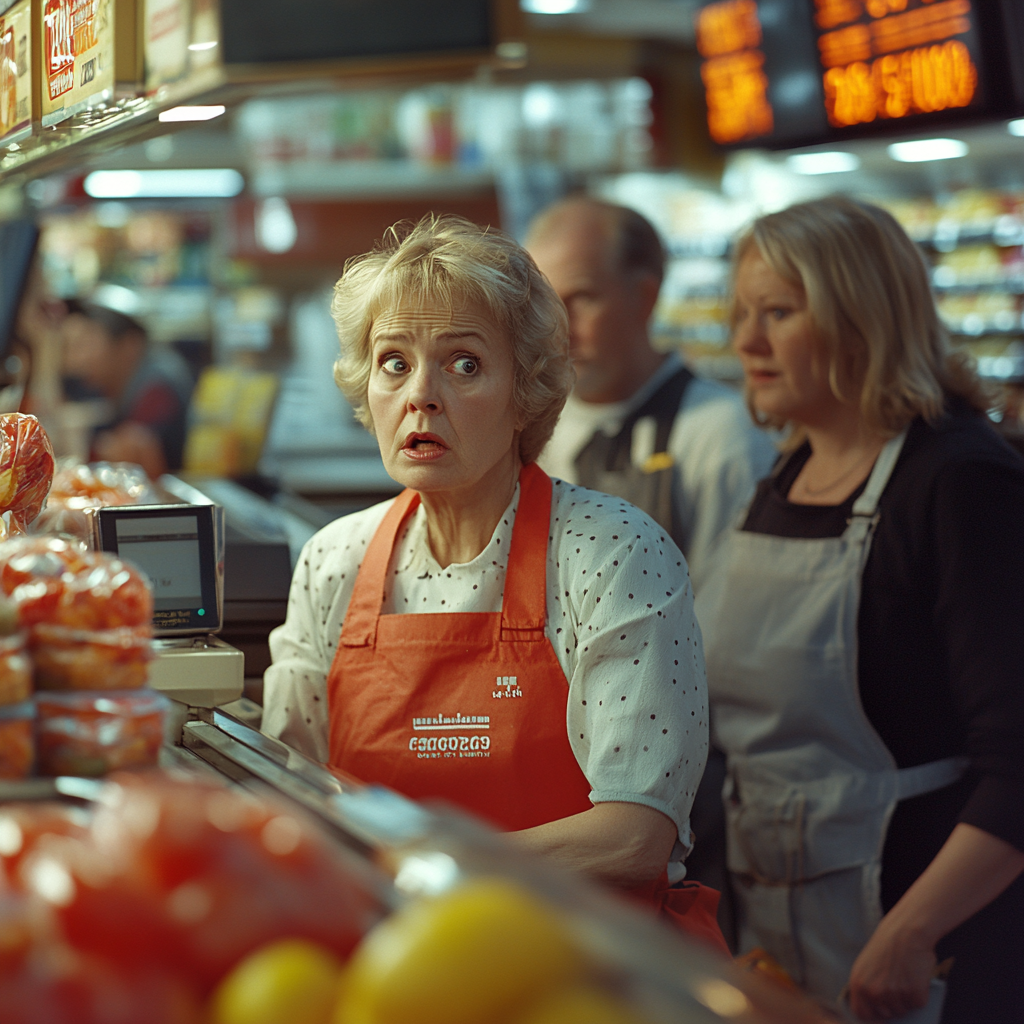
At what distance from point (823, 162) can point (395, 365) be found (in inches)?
369

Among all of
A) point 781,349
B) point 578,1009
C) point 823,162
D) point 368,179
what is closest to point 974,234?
point 823,162

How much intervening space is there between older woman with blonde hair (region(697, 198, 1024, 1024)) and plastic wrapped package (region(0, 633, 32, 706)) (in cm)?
148

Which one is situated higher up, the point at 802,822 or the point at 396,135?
the point at 396,135

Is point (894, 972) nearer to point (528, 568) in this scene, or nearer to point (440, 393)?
point (528, 568)

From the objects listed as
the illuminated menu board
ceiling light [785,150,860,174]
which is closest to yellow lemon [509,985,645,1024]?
the illuminated menu board

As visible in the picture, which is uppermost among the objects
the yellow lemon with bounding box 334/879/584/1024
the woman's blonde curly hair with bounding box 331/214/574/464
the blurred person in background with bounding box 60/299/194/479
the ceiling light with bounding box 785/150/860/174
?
the ceiling light with bounding box 785/150/860/174

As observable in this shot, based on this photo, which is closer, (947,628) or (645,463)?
(947,628)

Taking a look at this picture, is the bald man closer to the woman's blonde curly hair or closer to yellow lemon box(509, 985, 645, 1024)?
the woman's blonde curly hair

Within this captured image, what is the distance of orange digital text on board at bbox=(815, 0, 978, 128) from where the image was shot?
392 centimetres

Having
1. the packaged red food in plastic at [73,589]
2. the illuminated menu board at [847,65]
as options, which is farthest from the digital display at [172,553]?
the illuminated menu board at [847,65]

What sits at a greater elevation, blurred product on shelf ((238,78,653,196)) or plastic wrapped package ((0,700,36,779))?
blurred product on shelf ((238,78,653,196))

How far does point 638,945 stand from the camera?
24.1 inches

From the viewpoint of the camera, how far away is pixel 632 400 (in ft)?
10.5

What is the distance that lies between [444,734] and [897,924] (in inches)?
32.3
